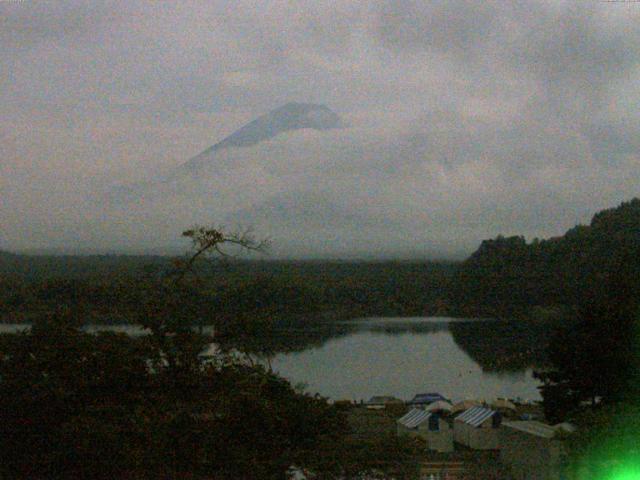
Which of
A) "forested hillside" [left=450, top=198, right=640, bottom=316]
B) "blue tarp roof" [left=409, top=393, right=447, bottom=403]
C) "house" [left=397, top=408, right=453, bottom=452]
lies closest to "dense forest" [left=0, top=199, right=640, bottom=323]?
"forested hillside" [left=450, top=198, right=640, bottom=316]

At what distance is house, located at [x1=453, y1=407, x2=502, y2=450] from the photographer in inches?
291

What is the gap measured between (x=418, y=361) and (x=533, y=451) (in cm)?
1364

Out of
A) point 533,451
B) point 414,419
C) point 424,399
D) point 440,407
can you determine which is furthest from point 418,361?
point 533,451

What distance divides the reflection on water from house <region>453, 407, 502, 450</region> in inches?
75.8

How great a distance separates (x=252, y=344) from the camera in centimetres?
481

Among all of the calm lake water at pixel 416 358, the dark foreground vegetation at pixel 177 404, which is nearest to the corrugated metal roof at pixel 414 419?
the calm lake water at pixel 416 358

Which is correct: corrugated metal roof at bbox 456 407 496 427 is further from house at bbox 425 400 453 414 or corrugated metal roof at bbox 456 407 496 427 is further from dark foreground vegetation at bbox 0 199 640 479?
dark foreground vegetation at bbox 0 199 640 479

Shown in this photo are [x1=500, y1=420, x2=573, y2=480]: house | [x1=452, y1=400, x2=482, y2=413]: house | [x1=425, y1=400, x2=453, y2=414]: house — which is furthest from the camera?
[x1=452, y1=400, x2=482, y2=413]: house

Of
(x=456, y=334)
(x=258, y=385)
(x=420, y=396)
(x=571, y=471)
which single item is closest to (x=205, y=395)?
(x=258, y=385)

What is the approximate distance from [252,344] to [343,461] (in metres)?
1.05

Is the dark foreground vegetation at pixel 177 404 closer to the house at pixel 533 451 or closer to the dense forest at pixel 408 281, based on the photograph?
the house at pixel 533 451

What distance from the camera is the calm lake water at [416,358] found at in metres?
12.2

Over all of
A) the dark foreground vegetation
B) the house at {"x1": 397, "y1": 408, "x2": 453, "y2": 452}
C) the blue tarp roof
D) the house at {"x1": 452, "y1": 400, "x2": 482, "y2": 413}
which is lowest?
the blue tarp roof

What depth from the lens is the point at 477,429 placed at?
25.8 ft
